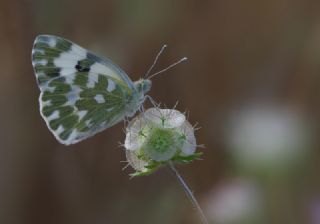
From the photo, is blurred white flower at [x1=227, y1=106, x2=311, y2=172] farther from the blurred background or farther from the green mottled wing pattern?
the green mottled wing pattern

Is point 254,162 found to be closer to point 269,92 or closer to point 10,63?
point 269,92

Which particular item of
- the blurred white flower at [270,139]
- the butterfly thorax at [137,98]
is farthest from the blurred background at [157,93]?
the butterfly thorax at [137,98]

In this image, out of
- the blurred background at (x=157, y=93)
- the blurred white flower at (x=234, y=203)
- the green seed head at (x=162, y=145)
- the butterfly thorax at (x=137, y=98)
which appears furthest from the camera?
the blurred background at (x=157, y=93)

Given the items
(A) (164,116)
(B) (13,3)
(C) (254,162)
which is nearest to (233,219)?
(C) (254,162)

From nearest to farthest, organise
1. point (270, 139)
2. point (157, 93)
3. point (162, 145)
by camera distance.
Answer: point (162, 145) → point (270, 139) → point (157, 93)

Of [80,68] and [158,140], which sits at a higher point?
[80,68]

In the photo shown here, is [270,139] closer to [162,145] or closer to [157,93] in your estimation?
[157,93]

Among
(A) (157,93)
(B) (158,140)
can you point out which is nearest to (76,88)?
(B) (158,140)

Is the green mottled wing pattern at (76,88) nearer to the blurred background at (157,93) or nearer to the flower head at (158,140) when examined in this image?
the flower head at (158,140)
